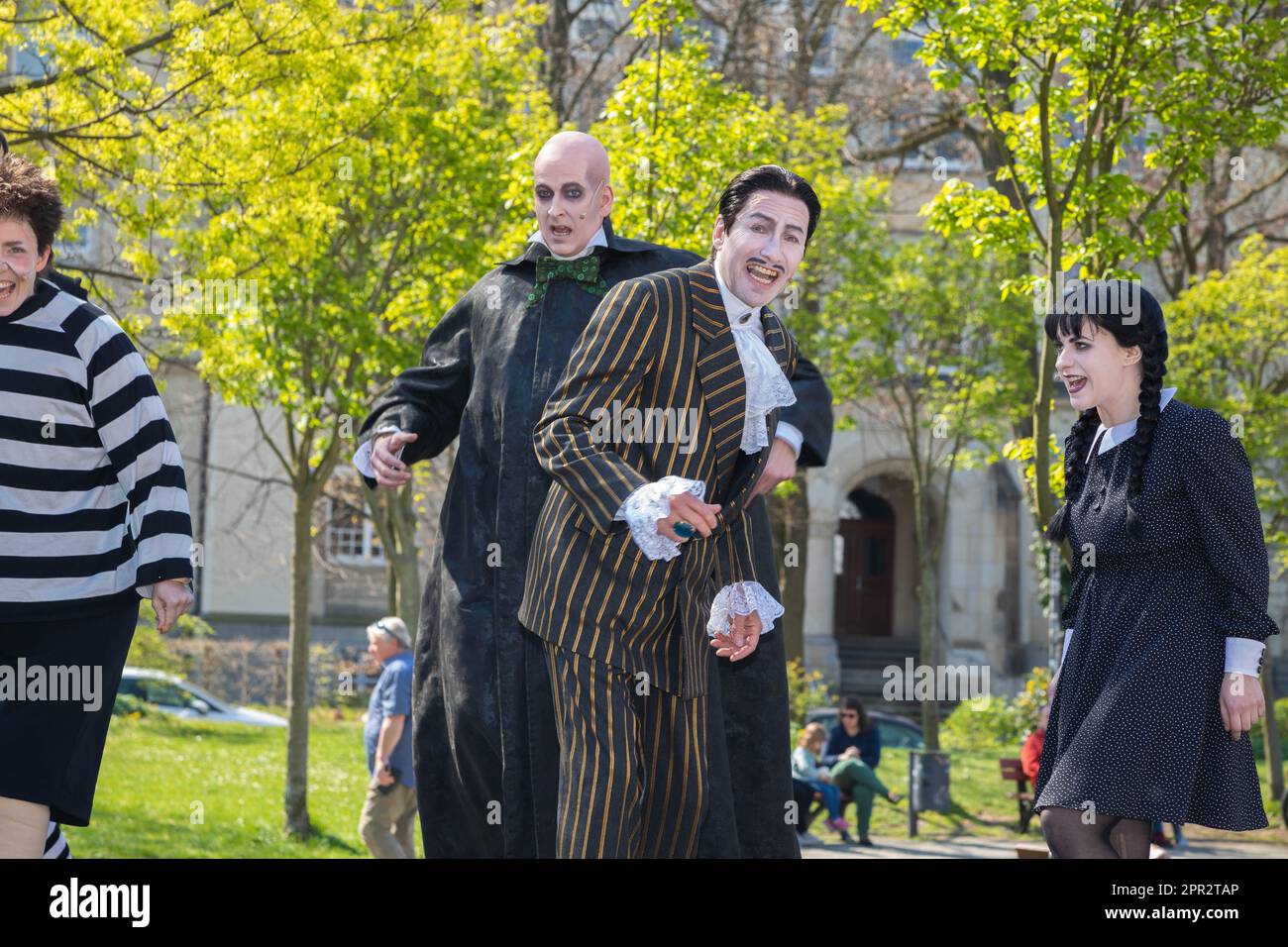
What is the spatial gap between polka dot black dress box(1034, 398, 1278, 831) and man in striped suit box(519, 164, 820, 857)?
108 cm

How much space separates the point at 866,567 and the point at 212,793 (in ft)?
92.7

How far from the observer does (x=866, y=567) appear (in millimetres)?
43438

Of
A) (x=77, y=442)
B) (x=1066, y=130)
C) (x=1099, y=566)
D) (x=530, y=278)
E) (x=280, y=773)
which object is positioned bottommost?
(x=280, y=773)

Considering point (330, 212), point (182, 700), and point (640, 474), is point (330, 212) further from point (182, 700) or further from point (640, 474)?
point (182, 700)

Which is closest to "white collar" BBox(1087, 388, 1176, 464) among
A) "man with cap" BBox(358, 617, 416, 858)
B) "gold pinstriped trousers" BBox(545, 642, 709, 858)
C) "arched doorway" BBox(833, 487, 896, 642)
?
"gold pinstriped trousers" BBox(545, 642, 709, 858)

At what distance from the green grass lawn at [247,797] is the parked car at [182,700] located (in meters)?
0.74

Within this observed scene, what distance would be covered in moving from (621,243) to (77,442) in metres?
1.79

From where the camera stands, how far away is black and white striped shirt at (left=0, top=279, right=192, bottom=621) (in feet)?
15.9

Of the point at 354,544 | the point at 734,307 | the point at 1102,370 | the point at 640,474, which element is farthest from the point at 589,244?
the point at 354,544

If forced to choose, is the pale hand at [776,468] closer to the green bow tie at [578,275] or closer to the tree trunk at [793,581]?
the green bow tie at [578,275]

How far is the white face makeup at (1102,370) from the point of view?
5.17m

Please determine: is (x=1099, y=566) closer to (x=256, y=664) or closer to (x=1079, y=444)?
(x=1079, y=444)
